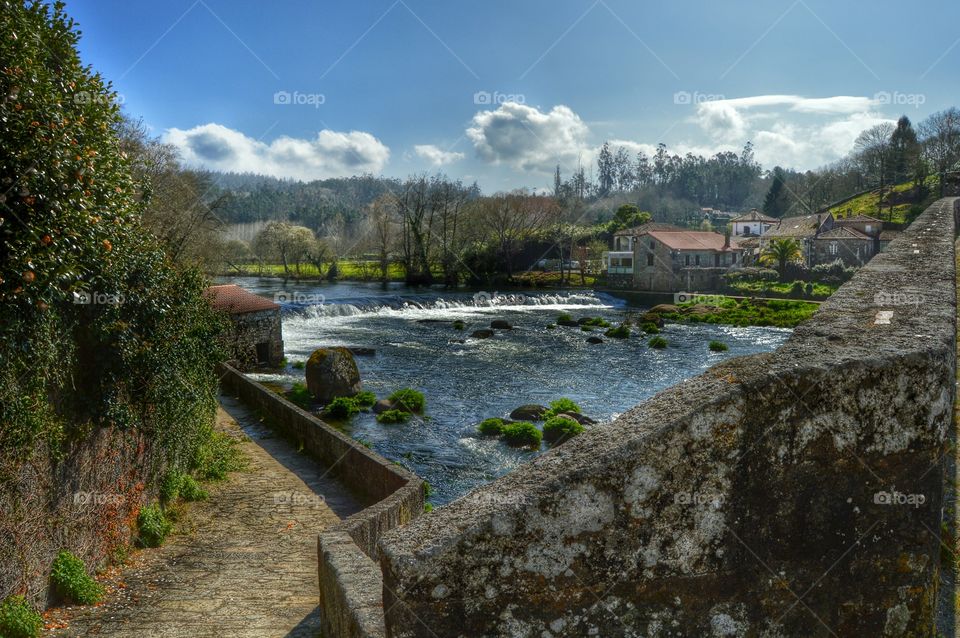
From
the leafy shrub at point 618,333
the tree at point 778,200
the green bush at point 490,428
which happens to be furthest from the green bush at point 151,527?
the tree at point 778,200

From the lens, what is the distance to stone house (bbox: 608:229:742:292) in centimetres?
6812

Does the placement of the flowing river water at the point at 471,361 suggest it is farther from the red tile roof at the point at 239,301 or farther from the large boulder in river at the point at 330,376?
the red tile roof at the point at 239,301

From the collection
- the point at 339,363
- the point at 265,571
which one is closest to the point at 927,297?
the point at 265,571

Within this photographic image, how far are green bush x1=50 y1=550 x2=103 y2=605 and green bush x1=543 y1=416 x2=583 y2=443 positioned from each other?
1396 cm

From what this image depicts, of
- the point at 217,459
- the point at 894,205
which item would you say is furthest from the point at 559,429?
the point at 894,205

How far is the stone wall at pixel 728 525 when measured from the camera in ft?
8.21

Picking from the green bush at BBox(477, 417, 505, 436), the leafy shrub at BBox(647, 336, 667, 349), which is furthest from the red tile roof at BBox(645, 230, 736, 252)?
the green bush at BBox(477, 417, 505, 436)

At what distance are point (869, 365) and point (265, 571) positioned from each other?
8.72 m

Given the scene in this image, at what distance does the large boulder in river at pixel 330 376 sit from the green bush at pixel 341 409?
1.07 m

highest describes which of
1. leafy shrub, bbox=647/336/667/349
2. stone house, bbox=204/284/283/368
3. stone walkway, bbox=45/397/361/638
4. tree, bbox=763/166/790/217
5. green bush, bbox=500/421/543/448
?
tree, bbox=763/166/790/217

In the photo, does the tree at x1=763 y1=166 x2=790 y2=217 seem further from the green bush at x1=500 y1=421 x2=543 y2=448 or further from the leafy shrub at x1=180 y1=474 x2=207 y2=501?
the leafy shrub at x1=180 y1=474 x2=207 y2=501

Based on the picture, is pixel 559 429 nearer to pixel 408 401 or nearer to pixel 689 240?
pixel 408 401

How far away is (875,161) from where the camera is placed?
10019cm

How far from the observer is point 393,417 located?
2295cm
